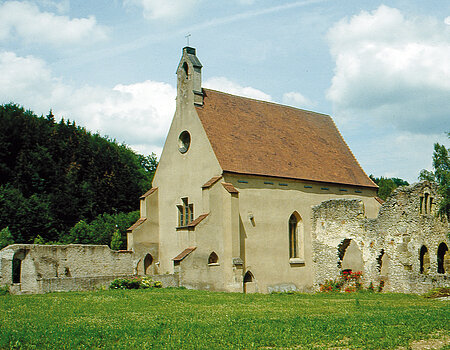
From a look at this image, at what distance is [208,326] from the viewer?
38.8ft

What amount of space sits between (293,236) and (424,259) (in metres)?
7.37

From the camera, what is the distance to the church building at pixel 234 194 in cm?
2588

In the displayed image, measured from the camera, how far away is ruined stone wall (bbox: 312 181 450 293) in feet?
81.3

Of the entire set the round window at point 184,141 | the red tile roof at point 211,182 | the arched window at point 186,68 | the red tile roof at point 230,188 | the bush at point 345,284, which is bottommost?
the bush at point 345,284

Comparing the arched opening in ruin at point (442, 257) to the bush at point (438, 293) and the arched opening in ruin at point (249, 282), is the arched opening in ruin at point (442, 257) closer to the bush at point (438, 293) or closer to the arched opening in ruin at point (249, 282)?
the bush at point (438, 293)

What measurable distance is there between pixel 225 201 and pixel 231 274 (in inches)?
149

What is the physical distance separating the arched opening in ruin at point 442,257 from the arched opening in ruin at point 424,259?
1.61 meters

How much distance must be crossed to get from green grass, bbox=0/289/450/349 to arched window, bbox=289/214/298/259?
12.3 metres

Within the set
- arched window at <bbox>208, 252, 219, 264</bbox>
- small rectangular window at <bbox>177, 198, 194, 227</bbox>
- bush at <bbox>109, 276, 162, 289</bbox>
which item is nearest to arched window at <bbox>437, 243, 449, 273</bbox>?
arched window at <bbox>208, 252, 219, 264</bbox>

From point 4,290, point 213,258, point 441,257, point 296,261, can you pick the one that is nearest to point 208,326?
point 213,258

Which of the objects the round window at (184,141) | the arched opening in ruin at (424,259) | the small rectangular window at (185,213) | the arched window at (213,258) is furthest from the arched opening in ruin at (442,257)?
the round window at (184,141)

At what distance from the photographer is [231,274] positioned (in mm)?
25469

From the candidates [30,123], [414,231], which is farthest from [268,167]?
[30,123]

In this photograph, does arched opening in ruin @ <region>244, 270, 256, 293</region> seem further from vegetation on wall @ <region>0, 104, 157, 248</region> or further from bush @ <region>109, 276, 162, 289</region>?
vegetation on wall @ <region>0, 104, 157, 248</region>
